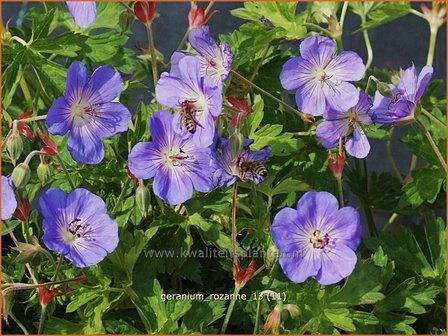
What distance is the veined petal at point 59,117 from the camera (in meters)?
1.31

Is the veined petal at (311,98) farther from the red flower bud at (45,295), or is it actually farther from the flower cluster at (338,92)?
the red flower bud at (45,295)

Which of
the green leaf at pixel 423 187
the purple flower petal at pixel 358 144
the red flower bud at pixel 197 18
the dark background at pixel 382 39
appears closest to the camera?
the purple flower petal at pixel 358 144

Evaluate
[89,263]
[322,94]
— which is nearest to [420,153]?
[322,94]

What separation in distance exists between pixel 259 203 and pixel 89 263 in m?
0.32

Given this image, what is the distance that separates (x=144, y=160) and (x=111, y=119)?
0.34ft

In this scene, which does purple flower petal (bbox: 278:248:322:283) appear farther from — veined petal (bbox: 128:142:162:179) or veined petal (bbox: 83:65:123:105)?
veined petal (bbox: 83:65:123:105)

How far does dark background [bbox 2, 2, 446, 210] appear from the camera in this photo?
2586mm

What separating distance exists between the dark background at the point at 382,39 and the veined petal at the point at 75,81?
4.09 feet

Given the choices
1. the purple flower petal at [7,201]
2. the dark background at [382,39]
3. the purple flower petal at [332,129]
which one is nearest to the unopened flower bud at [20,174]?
the purple flower petal at [7,201]

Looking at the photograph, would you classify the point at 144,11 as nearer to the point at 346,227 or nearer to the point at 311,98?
the point at 311,98

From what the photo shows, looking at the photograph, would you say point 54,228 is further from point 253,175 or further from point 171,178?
point 253,175

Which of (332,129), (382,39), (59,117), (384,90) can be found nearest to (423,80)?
(384,90)

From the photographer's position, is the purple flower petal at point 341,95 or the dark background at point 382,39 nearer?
the purple flower petal at point 341,95

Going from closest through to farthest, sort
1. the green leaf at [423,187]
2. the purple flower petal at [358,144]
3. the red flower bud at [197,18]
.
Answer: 1. the purple flower petal at [358,144]
2. the red flower bud at [197,18]
3. the green leaf at [423,187]
